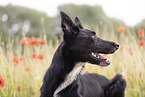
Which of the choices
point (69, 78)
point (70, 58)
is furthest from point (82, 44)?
point (69, 78)

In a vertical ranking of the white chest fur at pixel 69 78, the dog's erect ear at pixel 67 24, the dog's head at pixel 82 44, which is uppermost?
the dog's erect ear at pixel 67 24

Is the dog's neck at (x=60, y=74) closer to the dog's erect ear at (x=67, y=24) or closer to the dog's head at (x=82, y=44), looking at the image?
the dog's head at (x=82, y=44)

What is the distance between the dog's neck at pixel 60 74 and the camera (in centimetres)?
236

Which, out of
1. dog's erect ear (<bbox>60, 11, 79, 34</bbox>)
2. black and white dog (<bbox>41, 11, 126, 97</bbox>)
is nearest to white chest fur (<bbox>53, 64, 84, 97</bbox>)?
black and white dog (<bbox>41, 11, 126, 97</bbox>)

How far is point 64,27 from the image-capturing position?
7.73 ft

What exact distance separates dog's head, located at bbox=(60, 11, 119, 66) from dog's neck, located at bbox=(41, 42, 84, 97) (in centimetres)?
10

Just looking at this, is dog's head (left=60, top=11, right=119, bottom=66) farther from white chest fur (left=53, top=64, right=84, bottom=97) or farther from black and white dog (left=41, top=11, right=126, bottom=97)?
white chest fur (left=53, top=64, right=84, bottom=97)

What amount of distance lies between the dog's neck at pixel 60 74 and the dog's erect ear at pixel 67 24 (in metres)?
0.23

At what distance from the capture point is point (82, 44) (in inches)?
96.5

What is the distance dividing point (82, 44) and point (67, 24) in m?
0.36

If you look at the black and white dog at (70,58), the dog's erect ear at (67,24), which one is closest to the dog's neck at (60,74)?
the black and white dog at (70,58)

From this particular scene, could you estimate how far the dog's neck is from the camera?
2.36m

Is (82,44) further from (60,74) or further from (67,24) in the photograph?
(60,74)

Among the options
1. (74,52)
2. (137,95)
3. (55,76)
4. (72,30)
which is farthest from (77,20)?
(137,95)
